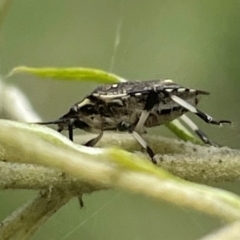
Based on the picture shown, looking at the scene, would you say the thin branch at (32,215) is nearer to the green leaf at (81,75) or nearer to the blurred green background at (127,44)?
the green leaf at (81,75)

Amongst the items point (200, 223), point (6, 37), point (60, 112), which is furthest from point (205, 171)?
point (6, 37)

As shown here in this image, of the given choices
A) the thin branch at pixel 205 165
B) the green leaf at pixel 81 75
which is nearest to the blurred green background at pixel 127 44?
the green leaf at pixel 81 75

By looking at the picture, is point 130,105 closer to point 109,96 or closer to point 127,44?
point 109,96

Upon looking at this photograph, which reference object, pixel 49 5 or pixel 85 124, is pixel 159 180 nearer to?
pixel 85 124

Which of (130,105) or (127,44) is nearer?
(130,105)

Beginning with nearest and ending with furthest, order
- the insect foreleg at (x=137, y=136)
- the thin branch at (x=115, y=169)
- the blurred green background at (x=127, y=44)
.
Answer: the thin branch at (x=115, y=169) → the insect foreleg at (x=137, y=136) → the blurred green background at (x=127, y=44)

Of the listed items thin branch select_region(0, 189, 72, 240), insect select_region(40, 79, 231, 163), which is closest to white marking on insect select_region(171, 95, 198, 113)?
insect select_region(40, 79, 231, 163)

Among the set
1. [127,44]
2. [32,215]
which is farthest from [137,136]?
[127,44]

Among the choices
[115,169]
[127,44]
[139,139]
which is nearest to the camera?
[115,169]
